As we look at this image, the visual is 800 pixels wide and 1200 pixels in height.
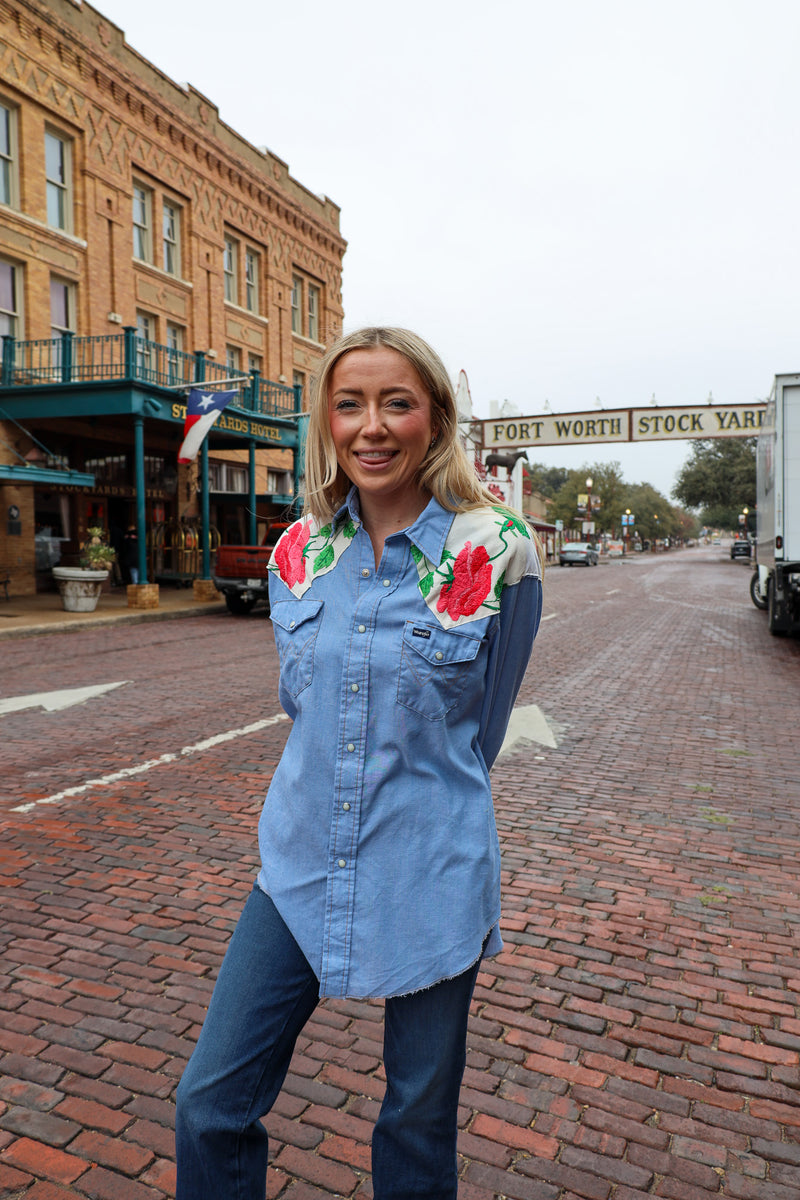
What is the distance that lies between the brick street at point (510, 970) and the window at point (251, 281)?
23.6 metres

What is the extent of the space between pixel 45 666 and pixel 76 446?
40.3ft

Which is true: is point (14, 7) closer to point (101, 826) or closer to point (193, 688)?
point (193, 688)

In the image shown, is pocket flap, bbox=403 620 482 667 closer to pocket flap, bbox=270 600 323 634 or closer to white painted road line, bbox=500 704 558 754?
pocket flap, bbox=270 600 323 634

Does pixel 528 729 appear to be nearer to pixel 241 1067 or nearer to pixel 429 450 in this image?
pixel 429 450

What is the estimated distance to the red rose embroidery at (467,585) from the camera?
1746 mm

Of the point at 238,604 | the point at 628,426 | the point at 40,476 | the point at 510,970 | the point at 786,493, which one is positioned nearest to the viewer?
the point at 510,970

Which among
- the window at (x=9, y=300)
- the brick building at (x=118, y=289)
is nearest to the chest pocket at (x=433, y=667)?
the brick building at (x=118, y=289)

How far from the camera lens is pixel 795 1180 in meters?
2.40

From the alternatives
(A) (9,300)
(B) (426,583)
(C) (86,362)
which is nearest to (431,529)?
(B) (426,583)

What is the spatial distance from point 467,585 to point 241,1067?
97 cm

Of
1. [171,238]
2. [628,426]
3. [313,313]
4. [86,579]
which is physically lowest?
[86,579]

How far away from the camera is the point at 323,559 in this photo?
1890 mm

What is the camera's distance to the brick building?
19.1m

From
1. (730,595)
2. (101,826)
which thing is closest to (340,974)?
(101,826)
